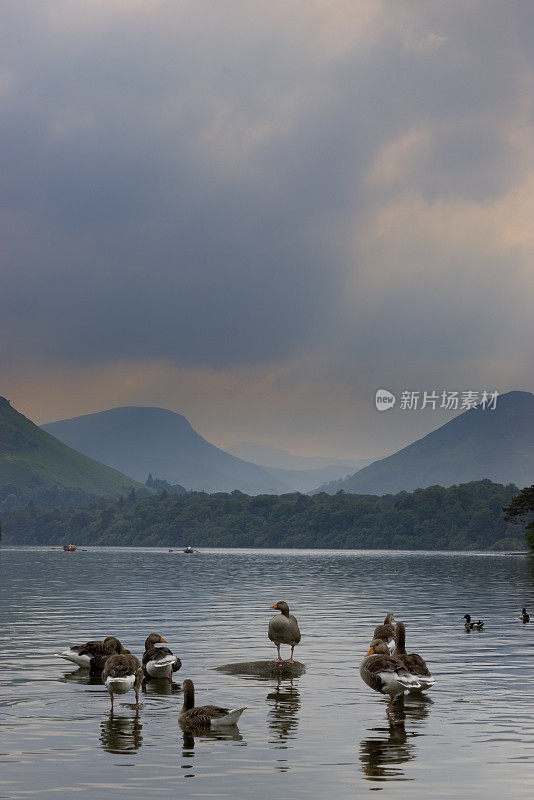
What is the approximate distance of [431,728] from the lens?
27.1m

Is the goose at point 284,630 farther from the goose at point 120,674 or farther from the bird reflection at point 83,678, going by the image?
the goose at point 120,674

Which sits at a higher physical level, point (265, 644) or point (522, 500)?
point (522, 500)

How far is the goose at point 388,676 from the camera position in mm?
29578

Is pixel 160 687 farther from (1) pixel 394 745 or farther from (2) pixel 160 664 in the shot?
(1) pixel 394 745

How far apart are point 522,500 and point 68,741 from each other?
6747 inches

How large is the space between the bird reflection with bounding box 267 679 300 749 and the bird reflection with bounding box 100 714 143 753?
321 cm

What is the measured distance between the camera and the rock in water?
121ft

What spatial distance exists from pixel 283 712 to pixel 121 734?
202 inches

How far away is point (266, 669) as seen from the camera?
3722 cm

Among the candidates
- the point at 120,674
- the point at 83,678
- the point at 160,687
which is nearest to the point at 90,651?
the point at 83,678

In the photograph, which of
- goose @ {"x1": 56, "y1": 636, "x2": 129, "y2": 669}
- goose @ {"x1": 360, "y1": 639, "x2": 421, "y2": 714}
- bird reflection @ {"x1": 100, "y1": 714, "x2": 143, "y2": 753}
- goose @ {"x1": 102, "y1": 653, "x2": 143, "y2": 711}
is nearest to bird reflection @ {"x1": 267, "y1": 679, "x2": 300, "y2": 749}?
goose @ {"x1": 360, "y1": 639, "x2": 421, "y2": 714}

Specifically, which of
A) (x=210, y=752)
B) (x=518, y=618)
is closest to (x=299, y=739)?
(x=210, y=752)

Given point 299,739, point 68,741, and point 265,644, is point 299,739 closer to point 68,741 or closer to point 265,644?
point 68,741

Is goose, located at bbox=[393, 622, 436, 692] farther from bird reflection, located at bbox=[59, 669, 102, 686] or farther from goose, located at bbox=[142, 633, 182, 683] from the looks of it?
bird reflection, located at bbox=[59, 669, 102, 686]
